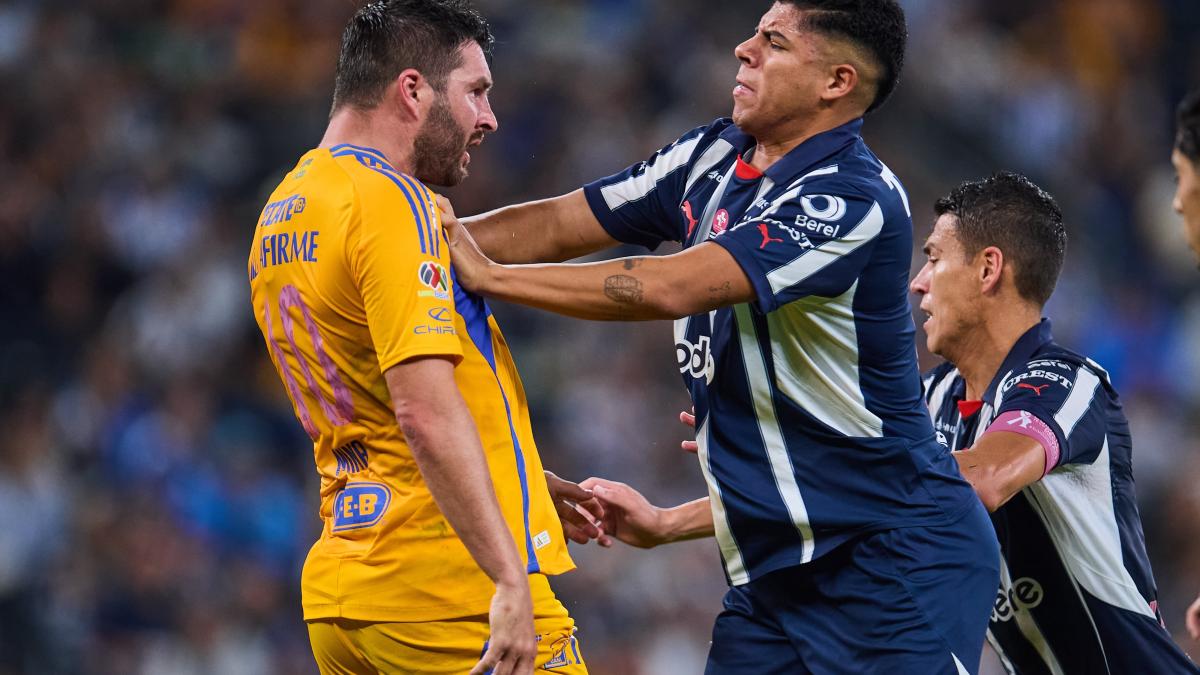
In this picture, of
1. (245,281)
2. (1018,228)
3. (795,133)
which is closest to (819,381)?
(795,133)

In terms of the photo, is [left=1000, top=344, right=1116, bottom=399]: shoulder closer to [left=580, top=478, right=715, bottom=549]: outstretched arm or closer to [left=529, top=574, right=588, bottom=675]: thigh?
[left=580, top=478, right=715, bottom=549]: outstretched arm

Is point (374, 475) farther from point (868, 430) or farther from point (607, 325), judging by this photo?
point (607, 325)

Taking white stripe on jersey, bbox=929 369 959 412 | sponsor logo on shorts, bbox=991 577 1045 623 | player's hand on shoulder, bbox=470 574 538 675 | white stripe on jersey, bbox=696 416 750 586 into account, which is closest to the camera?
player's hand on shoulder, bbox=470 574 538 675

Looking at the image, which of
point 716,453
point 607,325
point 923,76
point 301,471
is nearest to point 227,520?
point 301,471

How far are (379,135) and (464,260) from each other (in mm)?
437

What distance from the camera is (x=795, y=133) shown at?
4230 mm

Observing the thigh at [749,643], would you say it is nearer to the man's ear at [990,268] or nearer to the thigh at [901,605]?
the thigh at [901,605]

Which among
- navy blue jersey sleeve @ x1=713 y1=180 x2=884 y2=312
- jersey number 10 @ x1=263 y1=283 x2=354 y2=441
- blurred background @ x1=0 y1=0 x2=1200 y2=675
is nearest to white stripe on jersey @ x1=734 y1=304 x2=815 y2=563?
navy blue jersey sleeve @ x1=713 y1=180 x2=884 y2=312

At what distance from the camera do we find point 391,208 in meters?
3.57

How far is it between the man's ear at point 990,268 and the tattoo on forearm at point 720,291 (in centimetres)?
153

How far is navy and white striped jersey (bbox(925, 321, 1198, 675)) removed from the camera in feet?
14.8

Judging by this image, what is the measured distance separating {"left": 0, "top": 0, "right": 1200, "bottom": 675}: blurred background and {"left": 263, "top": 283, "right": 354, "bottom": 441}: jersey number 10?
5.24 metres

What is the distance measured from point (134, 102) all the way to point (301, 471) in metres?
3.29

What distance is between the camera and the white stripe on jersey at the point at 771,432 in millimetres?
4016
